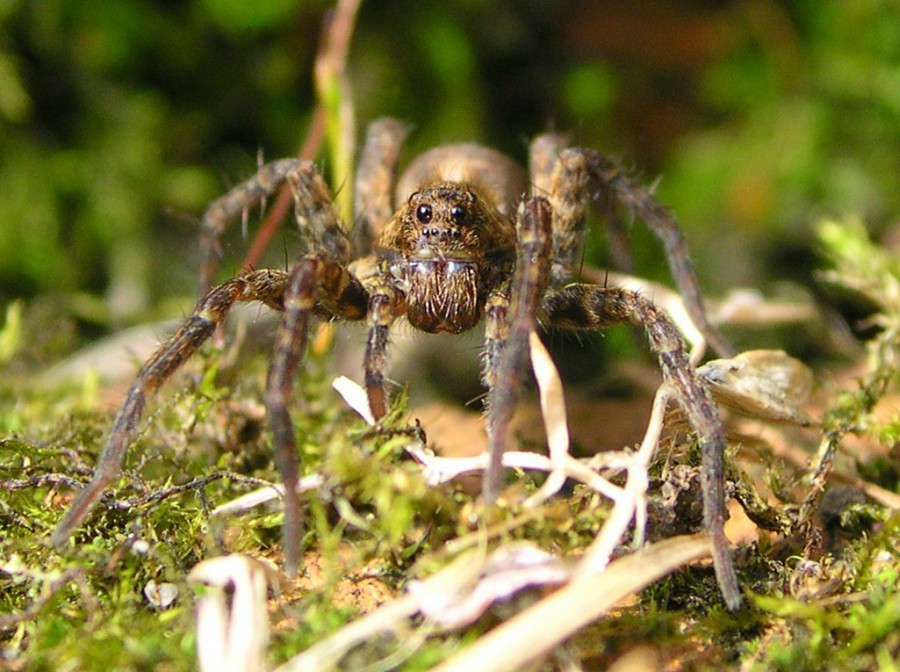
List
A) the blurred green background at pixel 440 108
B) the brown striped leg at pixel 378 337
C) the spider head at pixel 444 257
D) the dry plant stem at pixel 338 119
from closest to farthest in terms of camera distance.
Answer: the brown striped leg at pixel 378 337 < the spider head at pixel 444 257 < the dry plant stem at pixel 338 119 < the blurred green background at pixel 440 108

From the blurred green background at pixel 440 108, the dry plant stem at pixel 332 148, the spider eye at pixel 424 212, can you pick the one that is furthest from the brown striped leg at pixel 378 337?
the blurred green background at pixel 440 108

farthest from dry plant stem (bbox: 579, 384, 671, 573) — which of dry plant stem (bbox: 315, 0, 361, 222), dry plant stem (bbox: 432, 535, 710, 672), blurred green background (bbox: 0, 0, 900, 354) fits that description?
blurred green background (bbox: 0, 0, 900, 354)

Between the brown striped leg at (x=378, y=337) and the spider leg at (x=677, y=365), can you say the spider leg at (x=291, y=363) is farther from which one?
the spider leg at (x=677, y=365)

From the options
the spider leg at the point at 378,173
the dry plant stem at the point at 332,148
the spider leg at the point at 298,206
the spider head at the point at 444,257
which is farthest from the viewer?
the spider leg at the point at 378,173

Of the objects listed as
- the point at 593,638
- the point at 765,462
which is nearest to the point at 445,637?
the point at 593,638

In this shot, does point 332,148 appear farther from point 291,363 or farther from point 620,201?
point 291,363

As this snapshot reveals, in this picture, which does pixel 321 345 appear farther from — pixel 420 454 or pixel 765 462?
pixel 765 462

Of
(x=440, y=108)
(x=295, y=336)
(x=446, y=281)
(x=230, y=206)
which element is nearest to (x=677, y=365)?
(x=446, y=281)

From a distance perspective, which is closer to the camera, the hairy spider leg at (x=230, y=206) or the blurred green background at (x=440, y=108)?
the hairy spider leg at (x=230, y=206)
